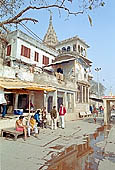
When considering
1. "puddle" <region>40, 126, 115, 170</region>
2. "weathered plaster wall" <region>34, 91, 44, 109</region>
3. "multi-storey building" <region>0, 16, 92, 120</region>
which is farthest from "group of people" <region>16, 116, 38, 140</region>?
"weathered plaster wall" <region>34, 91, 44, 109</region>

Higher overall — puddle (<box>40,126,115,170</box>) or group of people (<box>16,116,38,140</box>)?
group of people (<box>16,116,38,140</box>)

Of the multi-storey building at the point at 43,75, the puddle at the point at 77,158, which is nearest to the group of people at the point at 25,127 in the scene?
the puddle at the point at 77,158

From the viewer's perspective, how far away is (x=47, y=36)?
51.1 metres

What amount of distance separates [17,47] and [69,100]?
9.70 meters

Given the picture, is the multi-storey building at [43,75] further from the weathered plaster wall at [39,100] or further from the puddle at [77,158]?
the puddle at [77,158]

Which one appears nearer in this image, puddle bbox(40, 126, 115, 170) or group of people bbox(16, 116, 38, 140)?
puddle bbox(40, 126, 115, 170)

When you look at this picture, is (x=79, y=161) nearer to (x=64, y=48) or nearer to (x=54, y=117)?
(x=54, y=117)

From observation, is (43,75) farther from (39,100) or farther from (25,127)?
(25,127)

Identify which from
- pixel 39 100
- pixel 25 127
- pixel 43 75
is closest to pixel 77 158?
pixel 25 127

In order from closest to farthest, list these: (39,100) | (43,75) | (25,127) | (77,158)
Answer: (77,158) → (25,127) → (39,100) → (43,75)

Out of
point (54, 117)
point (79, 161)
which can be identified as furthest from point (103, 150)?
point (54, 117)

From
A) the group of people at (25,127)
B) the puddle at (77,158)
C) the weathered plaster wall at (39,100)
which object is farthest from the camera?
the weathered plaster wall at (39,100)

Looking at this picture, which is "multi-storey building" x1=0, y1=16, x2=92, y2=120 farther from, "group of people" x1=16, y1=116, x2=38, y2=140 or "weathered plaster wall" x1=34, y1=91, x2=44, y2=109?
"group of people" x1=16, y1=116, x2=38, y2=140

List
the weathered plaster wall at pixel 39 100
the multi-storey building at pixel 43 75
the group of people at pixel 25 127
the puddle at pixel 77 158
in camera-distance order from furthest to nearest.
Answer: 1. the weathered plaster wall at pixel 39 100
2. the multi-storey building at pixel 43 75
3. the group of people at pixel 25 127
4. the puddle at pixel 77 158
